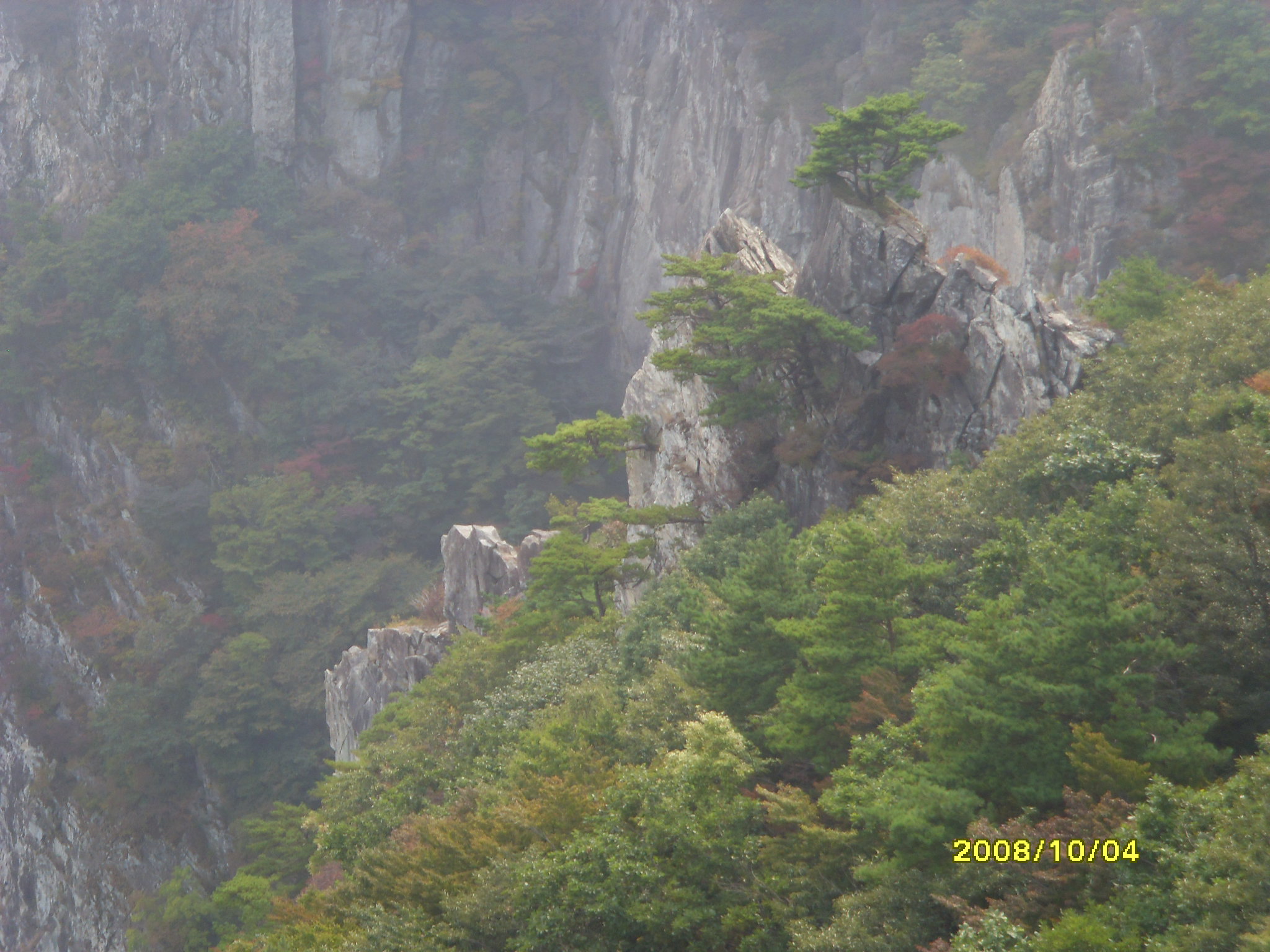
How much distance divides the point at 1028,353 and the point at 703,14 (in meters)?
26.5

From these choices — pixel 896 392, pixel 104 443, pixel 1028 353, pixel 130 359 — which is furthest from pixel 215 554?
pixel 1028 353

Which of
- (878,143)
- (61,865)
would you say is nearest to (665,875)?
(878,143)

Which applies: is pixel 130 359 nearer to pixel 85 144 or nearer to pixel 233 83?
pixel 85 144

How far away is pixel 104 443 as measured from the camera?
124ft

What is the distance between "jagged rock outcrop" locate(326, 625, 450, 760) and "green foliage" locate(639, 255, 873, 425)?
10.8m

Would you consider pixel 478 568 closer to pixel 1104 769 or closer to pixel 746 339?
pixel 746 339

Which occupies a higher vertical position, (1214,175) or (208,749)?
(1214,175)

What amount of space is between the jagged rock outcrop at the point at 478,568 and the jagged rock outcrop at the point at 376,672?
0.89m

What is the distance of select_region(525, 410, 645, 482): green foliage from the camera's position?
64.5ft

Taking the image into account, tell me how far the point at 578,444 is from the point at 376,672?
10.4 metres

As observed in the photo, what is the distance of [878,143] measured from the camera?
19344 millimetres

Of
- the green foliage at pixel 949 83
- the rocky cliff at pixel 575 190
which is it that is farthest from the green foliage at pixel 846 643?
the green foliage at pixel 949 83

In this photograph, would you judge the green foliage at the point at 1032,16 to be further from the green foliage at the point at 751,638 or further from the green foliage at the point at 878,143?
the green foliage at the point at 751,638
